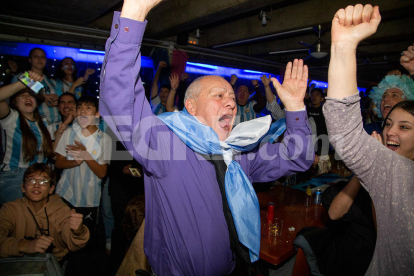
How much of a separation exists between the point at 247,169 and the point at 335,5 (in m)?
5.19

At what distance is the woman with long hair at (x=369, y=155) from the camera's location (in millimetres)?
896

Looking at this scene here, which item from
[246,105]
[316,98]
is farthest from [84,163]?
[316,98]

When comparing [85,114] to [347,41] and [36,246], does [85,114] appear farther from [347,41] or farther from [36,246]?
[347,41]

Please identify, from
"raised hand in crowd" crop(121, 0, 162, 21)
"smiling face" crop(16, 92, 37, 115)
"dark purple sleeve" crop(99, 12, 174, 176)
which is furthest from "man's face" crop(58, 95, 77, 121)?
"raised hand in crowd" crop(121, 0, 162, 21)

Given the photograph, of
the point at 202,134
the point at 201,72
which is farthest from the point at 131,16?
the point at 201,72

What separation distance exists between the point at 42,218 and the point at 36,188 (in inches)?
11.1

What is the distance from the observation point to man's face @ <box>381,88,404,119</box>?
275 cm

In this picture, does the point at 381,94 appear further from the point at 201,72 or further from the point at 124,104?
the point at 201,72

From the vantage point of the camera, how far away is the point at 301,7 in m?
5.85

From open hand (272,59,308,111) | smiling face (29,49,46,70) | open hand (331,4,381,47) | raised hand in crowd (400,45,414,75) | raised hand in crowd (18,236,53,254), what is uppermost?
smiling face (29,49,46,70)

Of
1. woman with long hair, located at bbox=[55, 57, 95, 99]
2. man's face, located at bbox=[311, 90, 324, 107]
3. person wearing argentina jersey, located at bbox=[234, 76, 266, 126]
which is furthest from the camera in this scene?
person wearing argentina jersey, located at bbox=[234, 76, 266, 126]

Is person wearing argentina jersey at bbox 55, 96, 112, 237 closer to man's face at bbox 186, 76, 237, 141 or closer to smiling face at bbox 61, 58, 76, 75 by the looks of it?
man's face at bbox 186, 76, 237, 141

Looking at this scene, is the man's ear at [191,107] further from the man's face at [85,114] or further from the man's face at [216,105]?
the man's face at [85,114]

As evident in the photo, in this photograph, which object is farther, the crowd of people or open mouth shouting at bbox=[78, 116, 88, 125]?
open mouth shouting at bbox=[78, 116, 88, 125]
